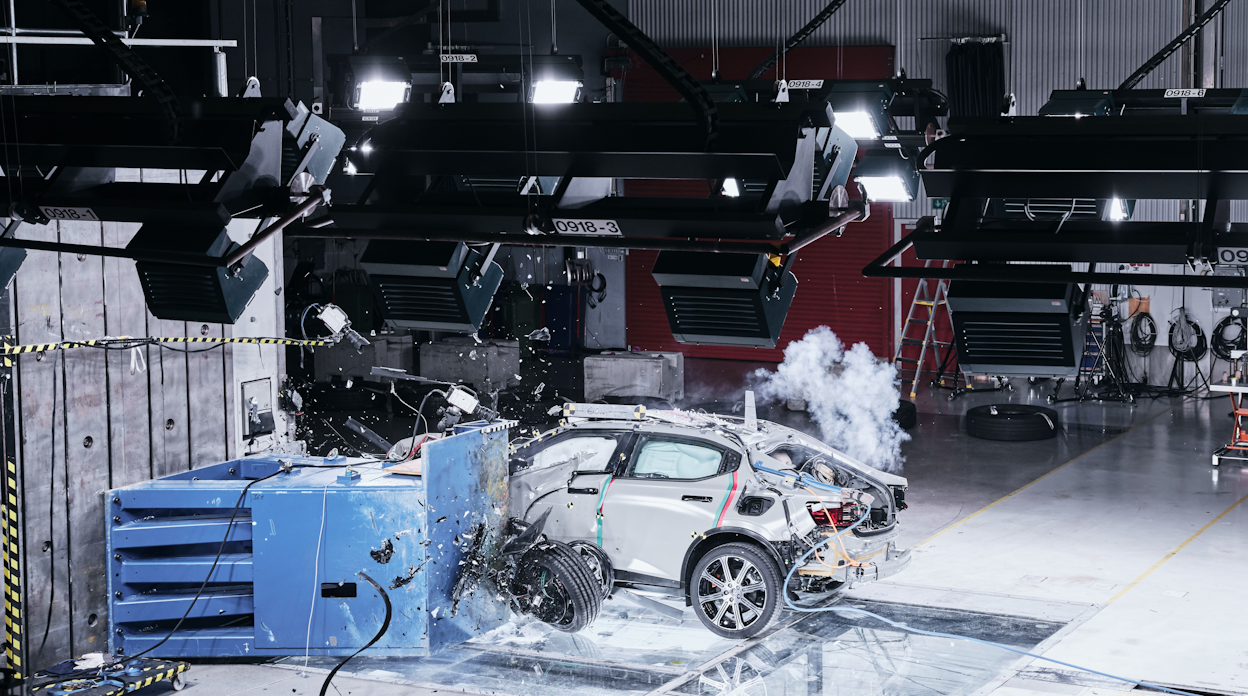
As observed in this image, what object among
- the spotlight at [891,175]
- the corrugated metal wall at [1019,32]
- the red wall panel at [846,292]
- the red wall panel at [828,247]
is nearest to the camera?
the spotlight at [891,175]

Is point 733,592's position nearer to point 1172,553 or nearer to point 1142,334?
point 1172,553

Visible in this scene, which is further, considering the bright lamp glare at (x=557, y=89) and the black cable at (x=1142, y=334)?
the black cable at (x=1142, y=334)

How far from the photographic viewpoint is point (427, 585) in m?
8.26

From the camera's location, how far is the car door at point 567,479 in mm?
9281

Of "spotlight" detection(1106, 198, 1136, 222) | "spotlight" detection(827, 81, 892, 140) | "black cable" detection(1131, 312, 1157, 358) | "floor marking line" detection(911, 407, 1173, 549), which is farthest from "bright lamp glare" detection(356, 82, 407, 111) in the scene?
"black cable" detection(1131, 312, 1157, 358)

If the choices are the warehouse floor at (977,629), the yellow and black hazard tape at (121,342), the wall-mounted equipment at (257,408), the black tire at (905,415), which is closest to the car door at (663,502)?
the warehouse floor at (977,629)

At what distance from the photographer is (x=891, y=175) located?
47.4ft

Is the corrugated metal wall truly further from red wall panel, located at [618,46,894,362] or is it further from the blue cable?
the blue cable

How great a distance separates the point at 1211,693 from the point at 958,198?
4305 mm

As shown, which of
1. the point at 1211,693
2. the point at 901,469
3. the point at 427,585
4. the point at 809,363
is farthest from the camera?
the point at 809,363

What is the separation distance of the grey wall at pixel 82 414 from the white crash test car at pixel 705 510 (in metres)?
2.72

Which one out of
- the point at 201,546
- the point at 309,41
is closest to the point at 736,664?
the point at 201,546

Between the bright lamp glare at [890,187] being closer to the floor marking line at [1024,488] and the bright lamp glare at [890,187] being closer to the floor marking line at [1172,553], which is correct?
the floor marking line at [1024,488]

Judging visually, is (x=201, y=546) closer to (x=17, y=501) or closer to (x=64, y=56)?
(x=17, y=501)
